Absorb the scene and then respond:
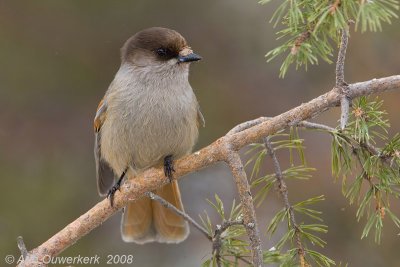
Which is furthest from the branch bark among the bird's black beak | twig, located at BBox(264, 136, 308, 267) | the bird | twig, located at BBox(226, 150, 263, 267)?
the bird's black beak

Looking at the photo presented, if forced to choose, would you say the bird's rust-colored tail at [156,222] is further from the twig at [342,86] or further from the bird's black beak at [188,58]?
the twig at [342,86]

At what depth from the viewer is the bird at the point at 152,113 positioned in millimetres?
3314

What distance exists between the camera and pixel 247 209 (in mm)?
2180

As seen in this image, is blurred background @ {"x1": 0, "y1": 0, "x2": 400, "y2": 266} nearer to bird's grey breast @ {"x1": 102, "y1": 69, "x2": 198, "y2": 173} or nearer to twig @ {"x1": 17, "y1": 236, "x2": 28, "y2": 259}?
bird's grey breast @ {"x1": 102, "y1": 69, "x2": 198, "y2": 173}

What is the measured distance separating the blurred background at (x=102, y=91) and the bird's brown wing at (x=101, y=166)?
58 cm

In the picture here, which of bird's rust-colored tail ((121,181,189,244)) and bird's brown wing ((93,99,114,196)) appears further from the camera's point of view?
bird's rust-colored tail ((121,181,189,244))

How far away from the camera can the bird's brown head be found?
343 centimetres

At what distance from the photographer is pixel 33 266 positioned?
8.05ft

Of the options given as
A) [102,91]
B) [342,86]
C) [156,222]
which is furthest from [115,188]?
[342,86]

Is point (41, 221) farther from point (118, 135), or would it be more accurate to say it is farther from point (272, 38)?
point (272, 38)

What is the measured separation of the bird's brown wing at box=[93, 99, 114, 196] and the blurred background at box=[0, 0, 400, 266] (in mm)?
581

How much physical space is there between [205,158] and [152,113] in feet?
3.05

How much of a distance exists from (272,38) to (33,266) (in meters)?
2.48

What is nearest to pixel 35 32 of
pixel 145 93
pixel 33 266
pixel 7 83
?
pixel 7 83
